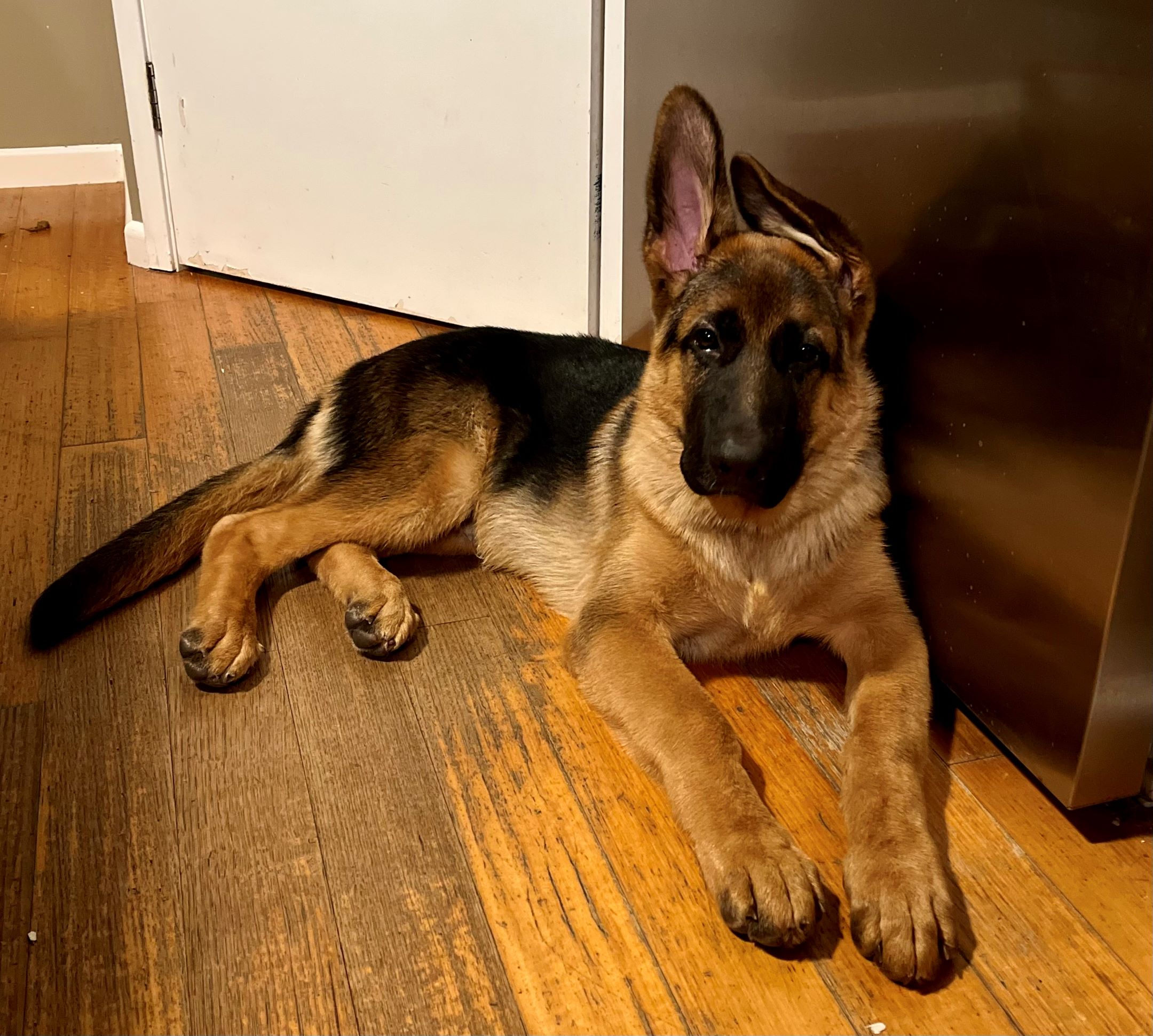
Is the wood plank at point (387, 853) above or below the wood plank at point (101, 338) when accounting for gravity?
above

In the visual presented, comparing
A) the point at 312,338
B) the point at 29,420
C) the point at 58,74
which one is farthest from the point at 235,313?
the point at 58,74

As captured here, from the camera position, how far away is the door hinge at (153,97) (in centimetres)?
479

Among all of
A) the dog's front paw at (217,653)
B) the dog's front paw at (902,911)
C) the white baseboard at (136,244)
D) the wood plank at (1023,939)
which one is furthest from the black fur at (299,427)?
the white baseboard at (136,244)

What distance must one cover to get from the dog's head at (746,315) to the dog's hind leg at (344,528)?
77 centimetres

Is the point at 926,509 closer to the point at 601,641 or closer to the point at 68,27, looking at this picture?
the point at 601,641

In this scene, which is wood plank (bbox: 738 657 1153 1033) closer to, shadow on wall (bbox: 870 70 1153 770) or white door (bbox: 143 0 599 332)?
shadow on wall (bbox: 870 70 1153 770)

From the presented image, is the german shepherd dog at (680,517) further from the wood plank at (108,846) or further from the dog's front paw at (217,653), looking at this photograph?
the wood plank at (108,846)

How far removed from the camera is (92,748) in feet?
7.41

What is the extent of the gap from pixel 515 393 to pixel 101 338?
7.62ft

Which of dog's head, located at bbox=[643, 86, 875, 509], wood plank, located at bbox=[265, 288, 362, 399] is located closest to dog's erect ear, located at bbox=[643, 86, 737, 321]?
dog's head, located at bbox=[643, 86, 875, 509]

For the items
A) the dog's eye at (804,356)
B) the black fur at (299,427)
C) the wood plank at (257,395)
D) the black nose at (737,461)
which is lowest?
the wood plank at (257,395)

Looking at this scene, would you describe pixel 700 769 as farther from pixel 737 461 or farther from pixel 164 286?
pixel 164 286

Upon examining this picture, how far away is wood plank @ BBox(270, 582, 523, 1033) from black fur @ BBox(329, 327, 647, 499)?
597mm

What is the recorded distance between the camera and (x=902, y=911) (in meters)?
1.76
